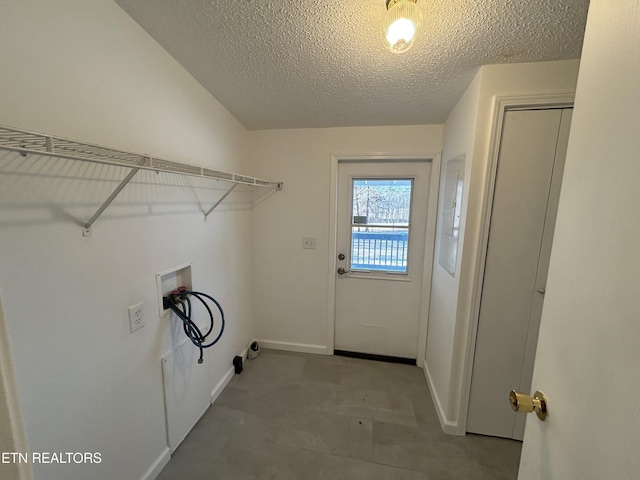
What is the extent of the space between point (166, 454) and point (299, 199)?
79.0 inches

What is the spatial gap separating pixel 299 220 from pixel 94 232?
5.21ft

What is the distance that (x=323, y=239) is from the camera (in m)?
2.41

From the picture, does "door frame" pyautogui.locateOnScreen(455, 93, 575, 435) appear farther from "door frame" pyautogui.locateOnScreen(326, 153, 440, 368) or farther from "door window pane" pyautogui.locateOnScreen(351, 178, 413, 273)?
"door window pane" pyautogui.locateOnScreen(351, 178, 413, 273)

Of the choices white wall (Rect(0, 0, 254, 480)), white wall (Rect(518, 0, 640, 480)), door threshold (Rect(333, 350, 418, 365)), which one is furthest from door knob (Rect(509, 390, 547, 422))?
door threshold (Rect(333, 350, 418, 365))

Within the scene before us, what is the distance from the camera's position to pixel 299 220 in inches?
95.0

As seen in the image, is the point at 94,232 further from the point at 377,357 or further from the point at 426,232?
the point at 377,357

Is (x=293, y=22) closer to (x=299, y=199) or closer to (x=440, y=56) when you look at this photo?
(x=440, y=56)

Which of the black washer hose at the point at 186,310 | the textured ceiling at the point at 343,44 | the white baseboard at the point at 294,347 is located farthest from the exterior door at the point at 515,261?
the black washer hose at the point at 186,310

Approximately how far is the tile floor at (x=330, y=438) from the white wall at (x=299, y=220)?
51cm

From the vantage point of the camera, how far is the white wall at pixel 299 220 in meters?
2.21

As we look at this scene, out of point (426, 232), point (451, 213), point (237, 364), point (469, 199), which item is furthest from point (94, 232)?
point (426, 232)

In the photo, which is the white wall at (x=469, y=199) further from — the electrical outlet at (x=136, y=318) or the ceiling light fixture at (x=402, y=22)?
the electrical outlet at (x=136, y=318)

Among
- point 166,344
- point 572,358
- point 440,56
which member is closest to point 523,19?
point 440,56

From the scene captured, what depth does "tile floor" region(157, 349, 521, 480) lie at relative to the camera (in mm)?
1450
